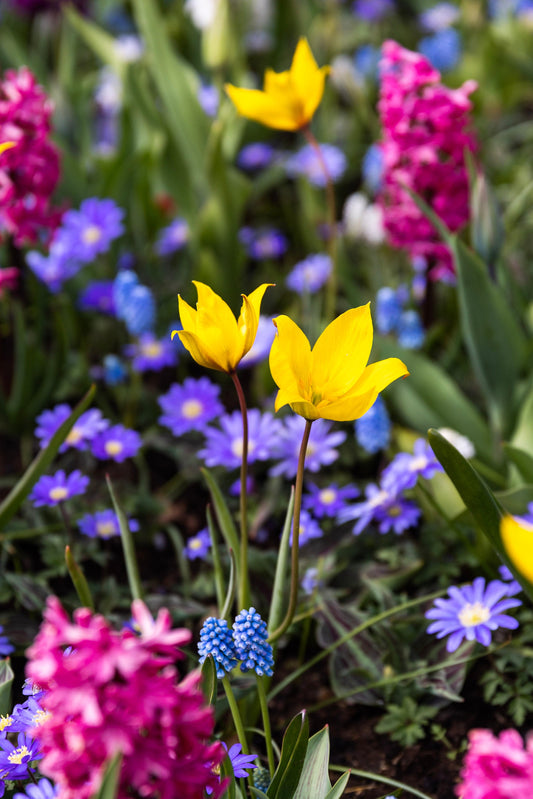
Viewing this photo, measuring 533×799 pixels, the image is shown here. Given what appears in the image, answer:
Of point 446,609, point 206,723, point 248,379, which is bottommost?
point 248,379

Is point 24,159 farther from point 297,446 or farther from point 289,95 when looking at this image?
point 297,446

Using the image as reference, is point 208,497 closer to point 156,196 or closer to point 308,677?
point 308,677

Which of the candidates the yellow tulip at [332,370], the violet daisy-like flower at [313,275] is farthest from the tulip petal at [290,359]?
the violet daisy-like flower at [313,275]

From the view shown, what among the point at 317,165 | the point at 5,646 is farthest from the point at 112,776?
the point at 317,165

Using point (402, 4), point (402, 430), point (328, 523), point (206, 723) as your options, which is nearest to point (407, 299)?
point (402, 430)

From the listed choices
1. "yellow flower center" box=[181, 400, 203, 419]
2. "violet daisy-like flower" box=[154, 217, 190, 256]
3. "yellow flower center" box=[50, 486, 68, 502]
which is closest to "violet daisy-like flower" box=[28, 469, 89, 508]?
"yellow flower center" box=[50, 486, 68, 502]

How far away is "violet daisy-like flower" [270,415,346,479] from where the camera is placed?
5.31ft

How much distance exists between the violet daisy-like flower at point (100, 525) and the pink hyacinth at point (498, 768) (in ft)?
2.93

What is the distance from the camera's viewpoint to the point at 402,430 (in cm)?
179

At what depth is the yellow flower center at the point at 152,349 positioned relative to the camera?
6.70ft

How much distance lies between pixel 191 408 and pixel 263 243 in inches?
33.6

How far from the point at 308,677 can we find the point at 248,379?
96 centimetres

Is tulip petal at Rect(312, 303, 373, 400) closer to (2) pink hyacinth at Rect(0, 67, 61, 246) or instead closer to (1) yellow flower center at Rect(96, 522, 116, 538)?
(1) yellow flower center at Rect(96, 522, 116, 538)

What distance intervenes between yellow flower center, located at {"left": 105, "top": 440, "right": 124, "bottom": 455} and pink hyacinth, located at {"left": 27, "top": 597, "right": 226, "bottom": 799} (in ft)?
3.11
